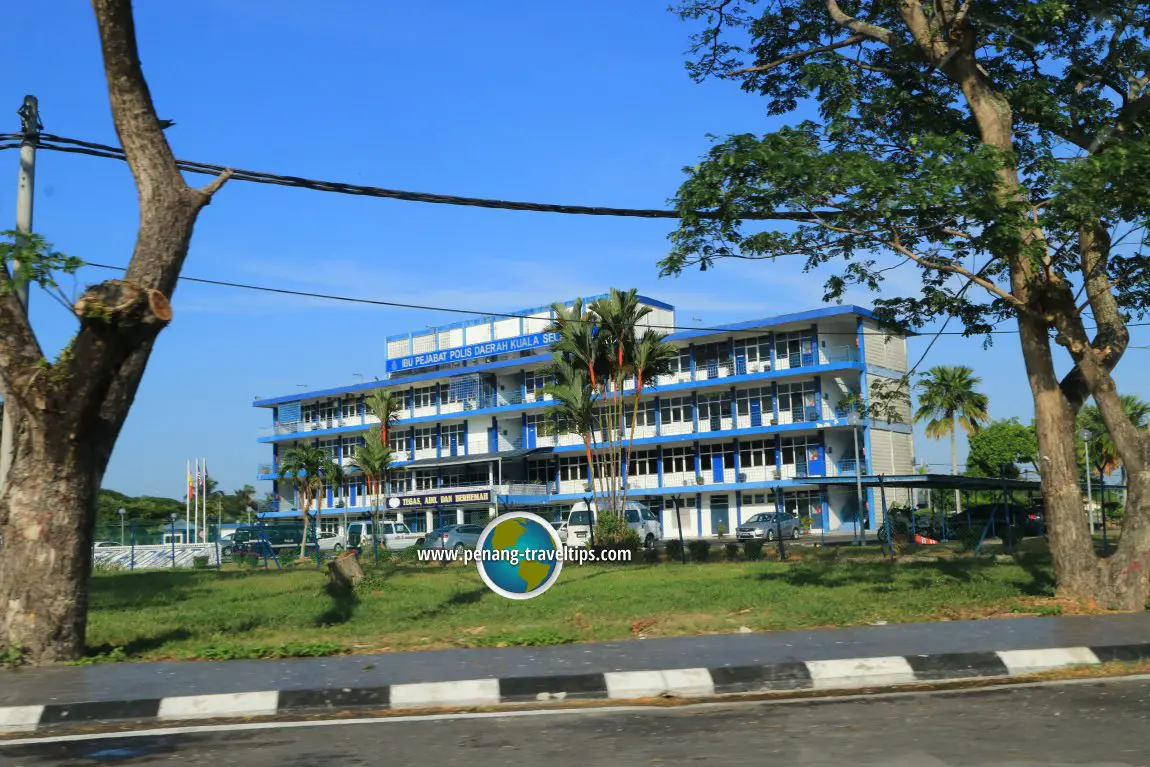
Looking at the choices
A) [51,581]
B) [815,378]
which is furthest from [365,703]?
[815,378]

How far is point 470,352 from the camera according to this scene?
2645 inches

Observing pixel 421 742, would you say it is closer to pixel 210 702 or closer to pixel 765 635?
pixel 210 702

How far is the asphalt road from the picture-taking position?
508 centimetres

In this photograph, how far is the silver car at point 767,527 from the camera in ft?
140

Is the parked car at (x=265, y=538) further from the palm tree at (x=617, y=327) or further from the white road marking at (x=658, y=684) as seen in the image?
the white road marking at (x=658, y=684)

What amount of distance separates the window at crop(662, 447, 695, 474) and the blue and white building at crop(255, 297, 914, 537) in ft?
0.27

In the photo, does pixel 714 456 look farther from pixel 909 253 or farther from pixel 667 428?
pixel 909 253

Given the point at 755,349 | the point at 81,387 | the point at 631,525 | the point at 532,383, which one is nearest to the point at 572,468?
the point at 532,383

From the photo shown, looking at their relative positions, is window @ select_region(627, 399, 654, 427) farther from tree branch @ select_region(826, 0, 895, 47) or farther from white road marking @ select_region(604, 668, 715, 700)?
white road marking @ select_region(604, 668, 715, 700)

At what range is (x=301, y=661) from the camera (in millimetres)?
8680

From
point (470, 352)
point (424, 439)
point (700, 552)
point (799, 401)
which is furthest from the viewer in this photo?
point (424, 439)

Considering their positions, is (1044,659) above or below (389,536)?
below

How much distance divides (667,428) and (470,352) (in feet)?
49.4

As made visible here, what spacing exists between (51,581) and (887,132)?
1216 cm
